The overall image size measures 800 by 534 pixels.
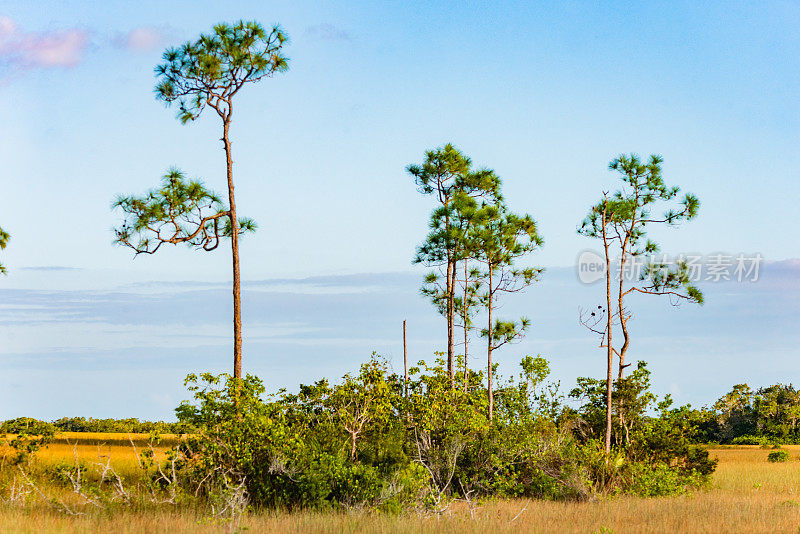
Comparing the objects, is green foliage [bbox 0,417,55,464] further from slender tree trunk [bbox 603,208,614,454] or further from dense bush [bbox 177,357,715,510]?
slender tree trunk [bbox 603,208,614,454]

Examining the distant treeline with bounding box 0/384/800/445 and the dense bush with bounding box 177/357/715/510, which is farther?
the distant treeline with bounding box 0/384/800/445

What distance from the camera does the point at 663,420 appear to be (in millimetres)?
23312

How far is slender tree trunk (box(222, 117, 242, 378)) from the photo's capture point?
1895 cm

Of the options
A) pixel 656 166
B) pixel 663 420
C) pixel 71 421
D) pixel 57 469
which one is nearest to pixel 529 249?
pixel 656 166

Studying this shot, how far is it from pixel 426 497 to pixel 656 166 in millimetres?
13977

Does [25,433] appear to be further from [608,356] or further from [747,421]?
[747,421]

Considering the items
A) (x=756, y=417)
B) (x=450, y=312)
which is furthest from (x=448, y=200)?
(x=756, y=417)

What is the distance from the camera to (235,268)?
19688 millimetres

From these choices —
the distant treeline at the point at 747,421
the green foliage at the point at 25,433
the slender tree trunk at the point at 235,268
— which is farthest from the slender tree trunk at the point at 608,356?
the distant treeline at the point at 747,421

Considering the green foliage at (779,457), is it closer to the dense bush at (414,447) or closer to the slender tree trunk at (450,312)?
the dense bush at (414,447)

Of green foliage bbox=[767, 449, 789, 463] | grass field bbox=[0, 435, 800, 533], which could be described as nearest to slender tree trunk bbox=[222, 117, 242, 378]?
grass field bbox=[0, 435, 800, 533]

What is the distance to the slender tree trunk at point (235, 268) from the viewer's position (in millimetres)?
18953

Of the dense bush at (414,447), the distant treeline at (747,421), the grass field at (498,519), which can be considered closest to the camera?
the grass field at (498,519)

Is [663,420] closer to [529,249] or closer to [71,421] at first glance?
[529,249]
